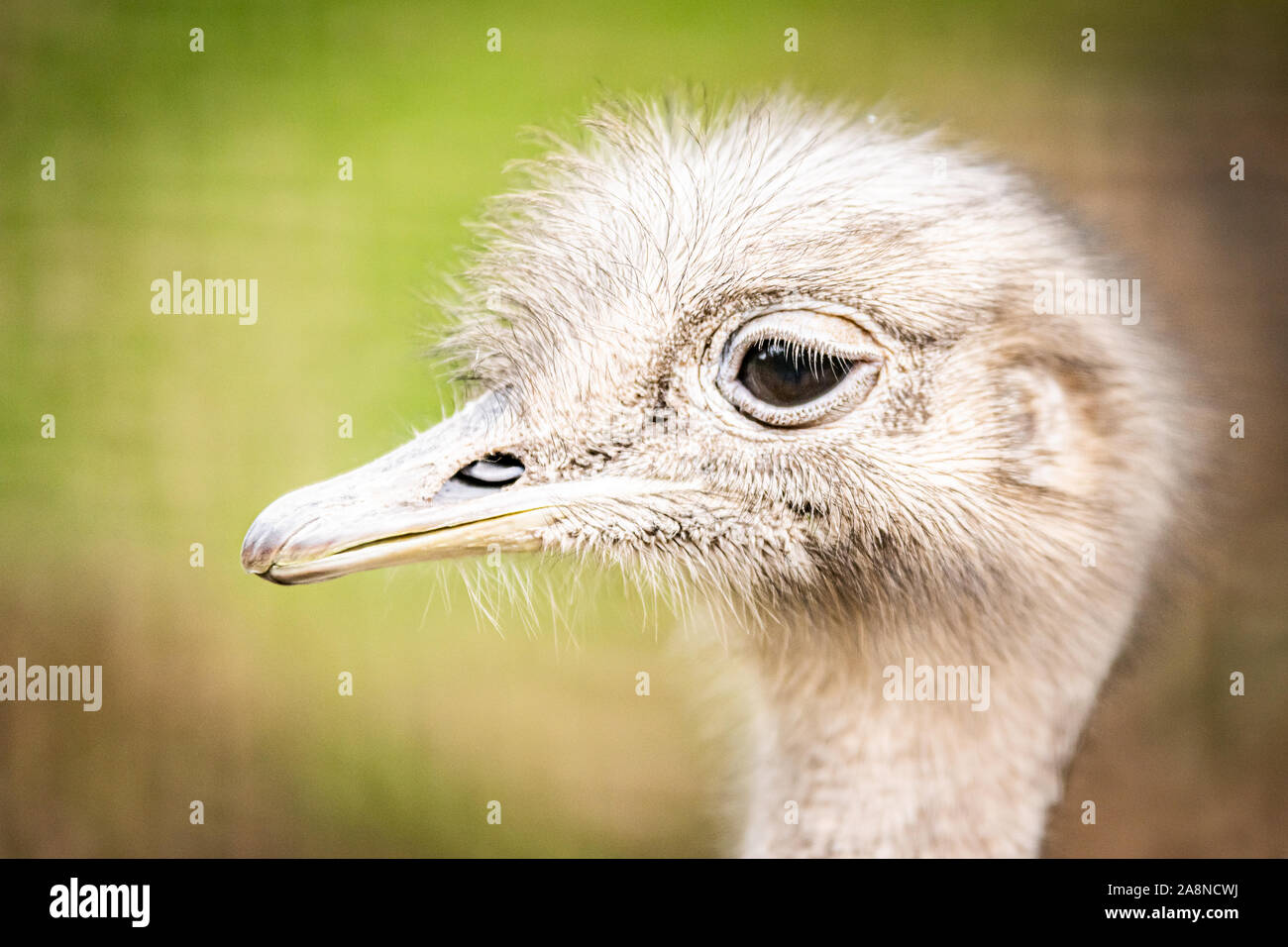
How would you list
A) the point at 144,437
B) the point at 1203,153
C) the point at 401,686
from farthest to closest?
the point at 401,686 → the point at 144,437 → the point at 1203,153

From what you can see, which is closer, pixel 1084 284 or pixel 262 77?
pixel 1084 284

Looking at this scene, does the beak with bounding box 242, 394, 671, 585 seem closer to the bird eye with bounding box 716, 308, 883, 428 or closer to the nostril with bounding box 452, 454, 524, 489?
the nostril with bounding box 452, 454, 524, 489

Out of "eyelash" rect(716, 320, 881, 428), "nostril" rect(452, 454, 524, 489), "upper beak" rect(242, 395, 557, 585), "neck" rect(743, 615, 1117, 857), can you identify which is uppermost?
"eyelash" rect(716, 320, 881, 428)

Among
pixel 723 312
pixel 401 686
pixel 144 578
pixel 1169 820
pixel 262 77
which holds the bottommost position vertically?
pixel 1169 820

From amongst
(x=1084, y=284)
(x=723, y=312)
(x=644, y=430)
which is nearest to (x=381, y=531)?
(x=644, y=430)

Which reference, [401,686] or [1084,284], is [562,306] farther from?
[401,686]

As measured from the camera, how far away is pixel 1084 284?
146 centimetres

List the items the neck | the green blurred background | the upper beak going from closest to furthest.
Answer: the upper beak < the neck < the green blurred background

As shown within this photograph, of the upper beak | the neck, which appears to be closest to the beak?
the upper beak

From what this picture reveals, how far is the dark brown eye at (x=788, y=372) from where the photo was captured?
131 cm

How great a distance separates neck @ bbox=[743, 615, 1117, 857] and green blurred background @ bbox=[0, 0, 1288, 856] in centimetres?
53

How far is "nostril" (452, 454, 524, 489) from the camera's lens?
1.33 meters

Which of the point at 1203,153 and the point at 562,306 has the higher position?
the point at 1203,153

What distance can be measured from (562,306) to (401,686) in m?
1.68
